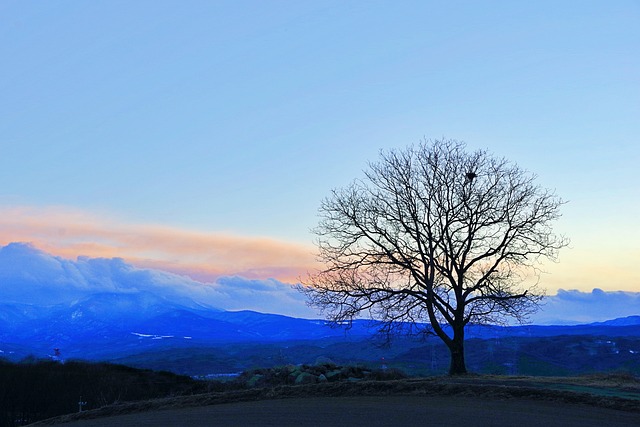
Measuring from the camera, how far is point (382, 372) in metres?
32.5

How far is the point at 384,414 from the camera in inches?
772

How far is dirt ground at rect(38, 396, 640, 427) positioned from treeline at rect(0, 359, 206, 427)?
18873mm

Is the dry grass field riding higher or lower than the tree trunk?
lower

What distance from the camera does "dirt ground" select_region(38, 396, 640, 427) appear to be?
18.0 meters

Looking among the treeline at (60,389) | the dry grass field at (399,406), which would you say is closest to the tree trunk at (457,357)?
the dry grass field at (399,406)

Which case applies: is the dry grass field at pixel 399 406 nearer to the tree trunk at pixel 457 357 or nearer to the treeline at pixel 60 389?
the tree trunk at pixel 457 357

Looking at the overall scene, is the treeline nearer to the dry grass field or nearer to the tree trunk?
the tree trunk

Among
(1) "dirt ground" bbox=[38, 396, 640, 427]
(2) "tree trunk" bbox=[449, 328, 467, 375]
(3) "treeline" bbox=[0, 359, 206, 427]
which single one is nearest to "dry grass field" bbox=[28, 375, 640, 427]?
(1) "dirt ground" bbox=[38, 396, 640, 427]

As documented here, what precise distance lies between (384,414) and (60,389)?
36.0m

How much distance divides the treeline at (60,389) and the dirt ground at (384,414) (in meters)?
18.9

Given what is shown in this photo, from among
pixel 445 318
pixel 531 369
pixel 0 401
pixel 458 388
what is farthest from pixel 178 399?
pixel 531 369

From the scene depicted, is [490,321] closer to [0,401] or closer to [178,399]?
[178,399]

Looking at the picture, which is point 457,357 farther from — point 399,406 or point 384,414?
point 384,414

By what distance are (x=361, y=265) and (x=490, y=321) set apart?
23.3 feet
